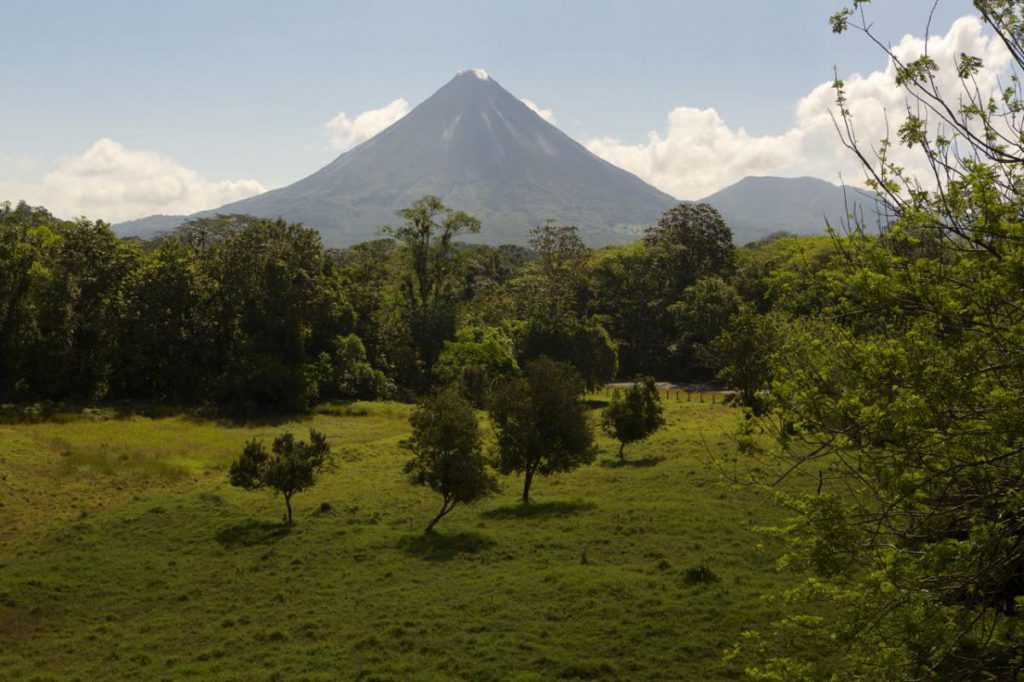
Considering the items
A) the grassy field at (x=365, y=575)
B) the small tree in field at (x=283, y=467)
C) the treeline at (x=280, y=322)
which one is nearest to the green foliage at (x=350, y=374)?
the treeline at (x=280, y=322)

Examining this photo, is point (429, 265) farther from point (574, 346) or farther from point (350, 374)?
point (574, 346)

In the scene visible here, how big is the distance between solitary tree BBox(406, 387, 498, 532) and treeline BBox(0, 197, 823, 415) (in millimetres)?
17692

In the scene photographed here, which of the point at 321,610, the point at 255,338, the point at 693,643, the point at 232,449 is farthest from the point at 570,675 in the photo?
the point at 255,338

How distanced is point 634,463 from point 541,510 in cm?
1244

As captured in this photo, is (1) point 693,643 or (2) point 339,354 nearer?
(1) point 693,643

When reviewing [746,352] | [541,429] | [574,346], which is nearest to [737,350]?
[746,352]

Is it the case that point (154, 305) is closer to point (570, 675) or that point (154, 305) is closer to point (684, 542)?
point (684, 542)

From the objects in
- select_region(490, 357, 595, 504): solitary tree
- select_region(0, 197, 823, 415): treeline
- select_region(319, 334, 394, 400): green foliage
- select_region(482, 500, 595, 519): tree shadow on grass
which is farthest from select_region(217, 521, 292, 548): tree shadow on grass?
select_region(319, 334, 394, 400): green foliage

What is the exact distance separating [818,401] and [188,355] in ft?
218

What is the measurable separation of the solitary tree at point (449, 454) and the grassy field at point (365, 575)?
2.04m

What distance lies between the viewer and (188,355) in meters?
66.8

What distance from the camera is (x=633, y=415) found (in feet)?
149

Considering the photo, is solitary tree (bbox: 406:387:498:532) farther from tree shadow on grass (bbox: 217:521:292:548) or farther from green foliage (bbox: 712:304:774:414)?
green foliage (bbox: 712:304:774:414)

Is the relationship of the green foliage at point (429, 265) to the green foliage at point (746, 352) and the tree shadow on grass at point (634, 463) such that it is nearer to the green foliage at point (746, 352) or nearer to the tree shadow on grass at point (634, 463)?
the tree shadow on grass at point (634, 463)
